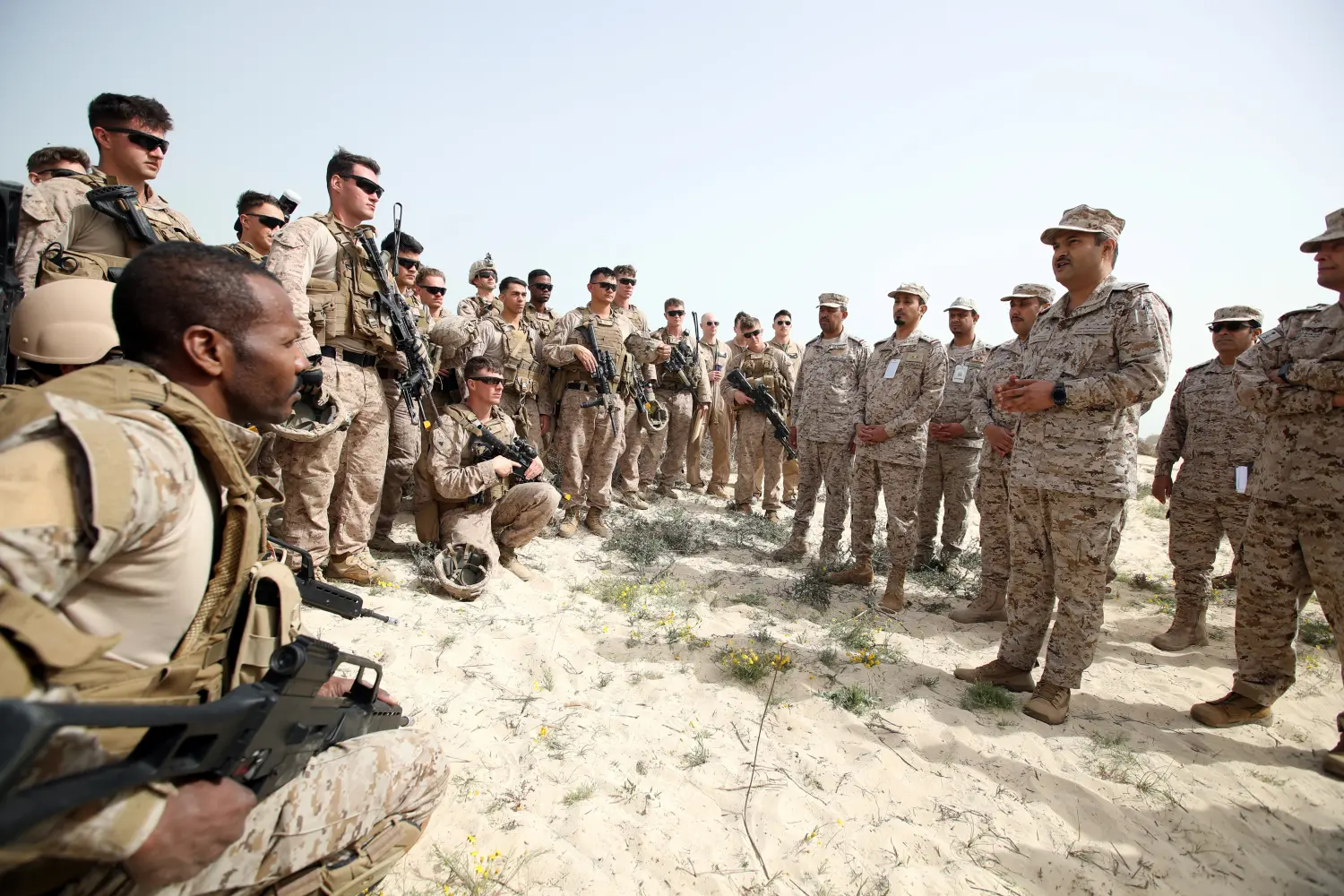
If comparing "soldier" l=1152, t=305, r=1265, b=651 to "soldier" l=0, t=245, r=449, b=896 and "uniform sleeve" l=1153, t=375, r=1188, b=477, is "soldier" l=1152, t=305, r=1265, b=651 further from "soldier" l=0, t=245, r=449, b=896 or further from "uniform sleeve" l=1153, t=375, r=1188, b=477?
"soldier" l=0, t=245, r=449, b=896

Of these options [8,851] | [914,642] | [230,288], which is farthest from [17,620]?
[914,642]

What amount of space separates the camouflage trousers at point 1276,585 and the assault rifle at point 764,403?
4.60m

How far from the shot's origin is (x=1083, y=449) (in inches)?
134

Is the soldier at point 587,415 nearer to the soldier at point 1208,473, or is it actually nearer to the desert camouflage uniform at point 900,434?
the desert camouflage uniform at point 900,434

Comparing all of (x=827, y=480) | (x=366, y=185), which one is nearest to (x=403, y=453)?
(x=366, y=185)

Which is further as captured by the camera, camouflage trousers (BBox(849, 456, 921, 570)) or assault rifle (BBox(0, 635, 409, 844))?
camouflage trousers (BBox(849, 456, 921, 570))

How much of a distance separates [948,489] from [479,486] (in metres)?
4.55

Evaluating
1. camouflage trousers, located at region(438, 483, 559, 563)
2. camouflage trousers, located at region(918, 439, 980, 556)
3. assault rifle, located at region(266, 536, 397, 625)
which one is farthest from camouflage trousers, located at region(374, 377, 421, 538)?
camouflage trousers, located at region(918, 439, 980, 556)

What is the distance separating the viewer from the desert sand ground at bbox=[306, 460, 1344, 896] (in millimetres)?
2402

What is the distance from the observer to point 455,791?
2.63 meters

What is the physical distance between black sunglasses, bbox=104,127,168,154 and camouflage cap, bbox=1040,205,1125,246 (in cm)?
521

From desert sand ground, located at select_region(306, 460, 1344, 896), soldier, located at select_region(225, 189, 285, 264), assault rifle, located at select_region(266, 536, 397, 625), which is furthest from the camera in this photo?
A: soldier, located at select_region(225, 189, 285, 264)

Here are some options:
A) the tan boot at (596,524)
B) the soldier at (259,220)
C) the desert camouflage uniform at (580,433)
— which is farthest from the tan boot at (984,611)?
the soldier at (259,220)

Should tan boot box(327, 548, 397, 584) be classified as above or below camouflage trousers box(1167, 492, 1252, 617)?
below
